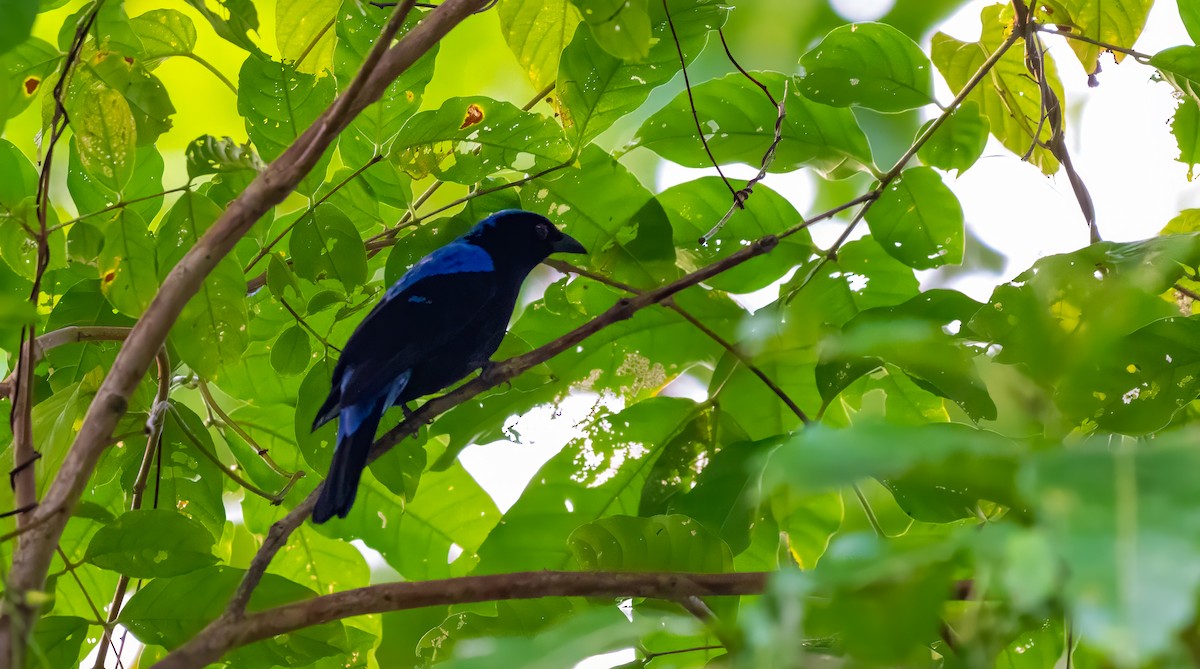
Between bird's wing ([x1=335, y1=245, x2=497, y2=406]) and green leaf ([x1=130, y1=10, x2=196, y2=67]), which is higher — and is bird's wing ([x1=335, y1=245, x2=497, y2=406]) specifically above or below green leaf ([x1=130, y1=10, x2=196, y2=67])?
below

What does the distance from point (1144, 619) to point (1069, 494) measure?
8cm

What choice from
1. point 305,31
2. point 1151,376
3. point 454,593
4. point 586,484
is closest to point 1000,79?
point 1151,376

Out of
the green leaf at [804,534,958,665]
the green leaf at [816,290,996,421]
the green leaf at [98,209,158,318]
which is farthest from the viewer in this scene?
the green leaf at [98,209,158,318]

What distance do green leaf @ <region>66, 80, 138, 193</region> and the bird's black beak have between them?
0.83 meters

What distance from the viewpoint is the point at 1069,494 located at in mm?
533

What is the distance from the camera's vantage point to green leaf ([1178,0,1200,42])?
195 centimetres

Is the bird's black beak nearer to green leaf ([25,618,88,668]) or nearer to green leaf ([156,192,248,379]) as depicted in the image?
green leaf ([156,192,248,379])

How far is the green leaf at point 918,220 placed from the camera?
1953mm

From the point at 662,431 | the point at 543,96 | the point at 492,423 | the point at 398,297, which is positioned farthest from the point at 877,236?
the point at 398,297

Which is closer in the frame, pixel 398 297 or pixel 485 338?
pixel 398 297

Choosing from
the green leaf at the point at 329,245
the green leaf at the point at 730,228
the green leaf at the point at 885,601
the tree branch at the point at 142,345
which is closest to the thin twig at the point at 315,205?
the green leaf at the point at 329,245

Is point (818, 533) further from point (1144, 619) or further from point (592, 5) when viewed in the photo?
point (1144, 619)

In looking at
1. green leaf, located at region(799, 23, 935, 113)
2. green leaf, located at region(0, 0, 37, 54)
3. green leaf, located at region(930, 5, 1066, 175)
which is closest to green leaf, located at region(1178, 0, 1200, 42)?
green leaf, located at region(930, 5, 1066, 175)

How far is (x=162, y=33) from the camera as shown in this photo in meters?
1.90
